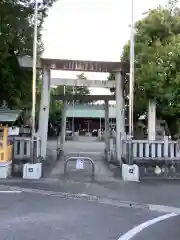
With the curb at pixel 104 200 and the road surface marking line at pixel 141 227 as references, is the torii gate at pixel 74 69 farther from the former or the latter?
the road surface marking line at pixel 141 227

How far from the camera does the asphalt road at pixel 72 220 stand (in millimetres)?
7023

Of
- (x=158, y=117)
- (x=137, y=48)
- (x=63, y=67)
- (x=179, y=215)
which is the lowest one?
(x=179, y=215)

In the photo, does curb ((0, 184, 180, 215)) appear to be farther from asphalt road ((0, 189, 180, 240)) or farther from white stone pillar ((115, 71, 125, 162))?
white stone pillar ((115, 71, 125, 162))

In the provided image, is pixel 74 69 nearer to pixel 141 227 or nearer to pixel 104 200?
pixel 104 200

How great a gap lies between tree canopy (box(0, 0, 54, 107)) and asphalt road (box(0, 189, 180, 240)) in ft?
29.2

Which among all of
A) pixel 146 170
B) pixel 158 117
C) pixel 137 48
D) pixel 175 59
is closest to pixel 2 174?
pixel 146 170

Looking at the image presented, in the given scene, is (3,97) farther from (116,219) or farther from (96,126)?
(96,126)

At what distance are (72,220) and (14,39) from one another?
12490mm

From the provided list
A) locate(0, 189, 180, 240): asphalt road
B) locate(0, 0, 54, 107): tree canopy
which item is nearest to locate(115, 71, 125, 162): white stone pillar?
locate(0, 0, 54, 107): tree canopy

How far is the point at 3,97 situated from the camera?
2072 centimetres

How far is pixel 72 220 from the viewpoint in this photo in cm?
820

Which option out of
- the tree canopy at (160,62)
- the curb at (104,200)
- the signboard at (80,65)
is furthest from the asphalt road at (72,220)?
the signboard at (80,65)

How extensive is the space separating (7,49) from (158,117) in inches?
453

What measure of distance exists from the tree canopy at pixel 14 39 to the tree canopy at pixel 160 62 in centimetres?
557
